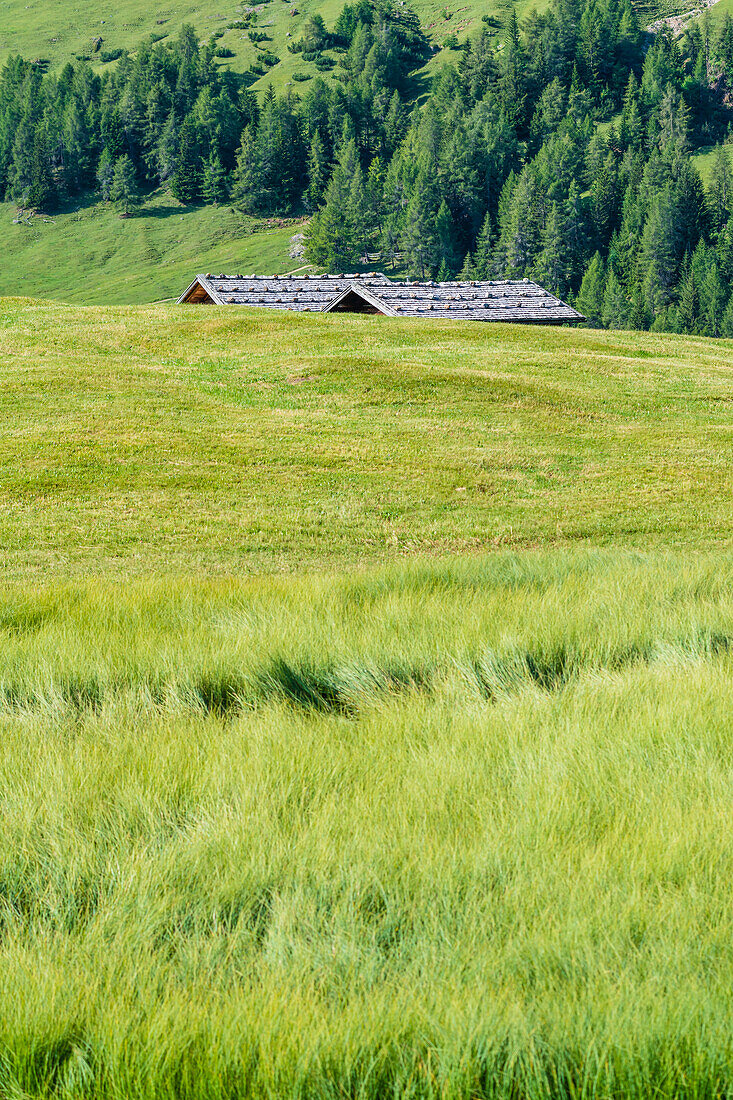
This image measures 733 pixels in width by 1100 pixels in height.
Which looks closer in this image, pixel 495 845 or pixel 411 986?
pixel 411 986

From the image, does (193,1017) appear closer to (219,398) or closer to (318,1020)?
(318,1020)

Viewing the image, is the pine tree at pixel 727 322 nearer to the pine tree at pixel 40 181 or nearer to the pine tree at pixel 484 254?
the pine tree at pixel 484 254

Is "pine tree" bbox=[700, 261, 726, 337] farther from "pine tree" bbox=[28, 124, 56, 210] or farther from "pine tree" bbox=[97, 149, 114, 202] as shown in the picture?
"pine tree" bbox=[28, 124, 56, 210]

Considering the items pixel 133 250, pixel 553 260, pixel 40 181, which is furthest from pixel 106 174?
pixel 553 260

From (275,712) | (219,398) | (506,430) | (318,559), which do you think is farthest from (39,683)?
(219,398)

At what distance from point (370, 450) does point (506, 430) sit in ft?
14.4

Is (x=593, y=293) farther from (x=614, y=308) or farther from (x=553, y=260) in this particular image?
(x=553, y=260)

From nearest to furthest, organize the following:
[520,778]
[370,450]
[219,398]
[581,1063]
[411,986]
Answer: [581,1063] < [411,986] < [520,778] < [370,450] < [219,398]

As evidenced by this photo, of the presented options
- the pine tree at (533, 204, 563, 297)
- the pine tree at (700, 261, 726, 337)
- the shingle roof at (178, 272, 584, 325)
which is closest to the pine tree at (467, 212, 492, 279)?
the pine tree at (533, 204, 563, 297)

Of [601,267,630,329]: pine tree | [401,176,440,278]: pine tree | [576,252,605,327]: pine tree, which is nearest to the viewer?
[601,267,630,329]: pine tree

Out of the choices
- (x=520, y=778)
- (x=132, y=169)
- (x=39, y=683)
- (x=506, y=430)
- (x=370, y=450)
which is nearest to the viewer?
(x=520, y=778)

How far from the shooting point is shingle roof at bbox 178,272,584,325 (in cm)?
6038

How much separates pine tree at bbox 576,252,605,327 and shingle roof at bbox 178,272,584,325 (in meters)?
89.3

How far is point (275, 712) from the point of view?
500 cm
